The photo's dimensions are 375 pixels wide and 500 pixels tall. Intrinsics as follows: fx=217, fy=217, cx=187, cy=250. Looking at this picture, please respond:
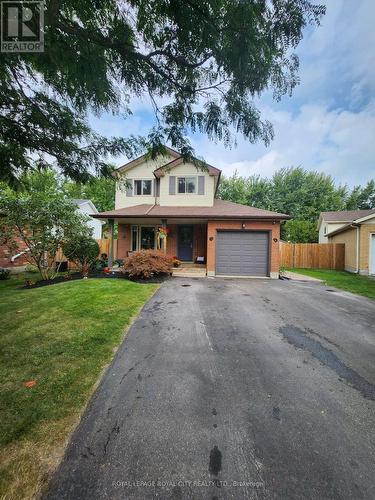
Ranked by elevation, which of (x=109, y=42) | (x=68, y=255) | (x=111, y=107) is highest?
(x=109, y=42)

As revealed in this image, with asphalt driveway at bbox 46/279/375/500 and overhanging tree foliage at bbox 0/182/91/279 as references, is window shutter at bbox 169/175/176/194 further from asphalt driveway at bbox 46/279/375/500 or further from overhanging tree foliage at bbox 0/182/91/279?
asphalt driveway at bbox 46/279/375/500

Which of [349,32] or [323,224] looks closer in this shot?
[349,32]

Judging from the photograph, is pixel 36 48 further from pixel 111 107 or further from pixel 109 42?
pixel 111 107

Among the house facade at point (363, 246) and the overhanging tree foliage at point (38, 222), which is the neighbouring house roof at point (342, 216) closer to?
the house facade at point (363, 246)

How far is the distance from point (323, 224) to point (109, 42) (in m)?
26.6

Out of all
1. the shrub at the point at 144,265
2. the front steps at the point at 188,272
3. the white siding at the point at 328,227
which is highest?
the white siding at the point at 328,227

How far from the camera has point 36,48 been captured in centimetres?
284

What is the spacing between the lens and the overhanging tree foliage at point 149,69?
2.75 metres

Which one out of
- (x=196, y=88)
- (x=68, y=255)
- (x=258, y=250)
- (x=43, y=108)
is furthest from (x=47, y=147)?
(x=258, y=250)

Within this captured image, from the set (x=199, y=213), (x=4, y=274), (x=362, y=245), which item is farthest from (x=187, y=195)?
(x=362, y=245)

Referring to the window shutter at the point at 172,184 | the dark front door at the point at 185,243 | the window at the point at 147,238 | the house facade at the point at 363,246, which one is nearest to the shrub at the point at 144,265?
the dark front door at the point at 185,243

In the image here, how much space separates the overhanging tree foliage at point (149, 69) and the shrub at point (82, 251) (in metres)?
5.93

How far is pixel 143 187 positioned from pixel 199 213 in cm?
538

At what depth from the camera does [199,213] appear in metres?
11.8
